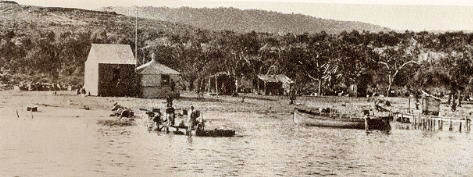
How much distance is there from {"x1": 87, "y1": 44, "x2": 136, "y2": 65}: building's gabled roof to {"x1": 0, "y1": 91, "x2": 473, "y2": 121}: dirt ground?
0.17 m

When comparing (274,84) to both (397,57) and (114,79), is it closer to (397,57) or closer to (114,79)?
(397,57)

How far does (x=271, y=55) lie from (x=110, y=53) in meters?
0.76

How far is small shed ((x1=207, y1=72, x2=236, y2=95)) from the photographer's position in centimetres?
362

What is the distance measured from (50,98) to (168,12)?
25.1 inches

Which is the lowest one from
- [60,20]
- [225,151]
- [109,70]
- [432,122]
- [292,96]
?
[225,151]

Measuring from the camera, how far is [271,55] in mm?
3674

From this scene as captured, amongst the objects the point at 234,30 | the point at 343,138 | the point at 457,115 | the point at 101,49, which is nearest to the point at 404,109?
the point at 457,115

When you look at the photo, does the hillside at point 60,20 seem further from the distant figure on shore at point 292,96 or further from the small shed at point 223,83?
the distant figure on shore at point 292,96

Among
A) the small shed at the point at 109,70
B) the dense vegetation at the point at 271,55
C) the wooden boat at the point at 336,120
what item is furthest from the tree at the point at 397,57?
the small shed at the point at 109,70

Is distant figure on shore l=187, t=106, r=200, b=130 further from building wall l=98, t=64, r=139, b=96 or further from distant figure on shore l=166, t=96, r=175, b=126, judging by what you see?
building wall l=98, t=64, r=139, b=96

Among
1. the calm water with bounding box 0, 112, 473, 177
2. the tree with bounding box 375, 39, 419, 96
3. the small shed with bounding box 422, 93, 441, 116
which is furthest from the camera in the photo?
the small shed with bounding box 422, 93, 441, 116

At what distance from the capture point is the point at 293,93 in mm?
3746

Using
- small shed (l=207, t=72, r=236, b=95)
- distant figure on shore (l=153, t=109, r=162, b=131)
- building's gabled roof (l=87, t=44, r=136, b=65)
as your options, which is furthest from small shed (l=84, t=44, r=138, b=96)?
small shed (l=207, t=72, r=236, b=95)

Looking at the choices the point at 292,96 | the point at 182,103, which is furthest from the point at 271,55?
the point at 182,103
